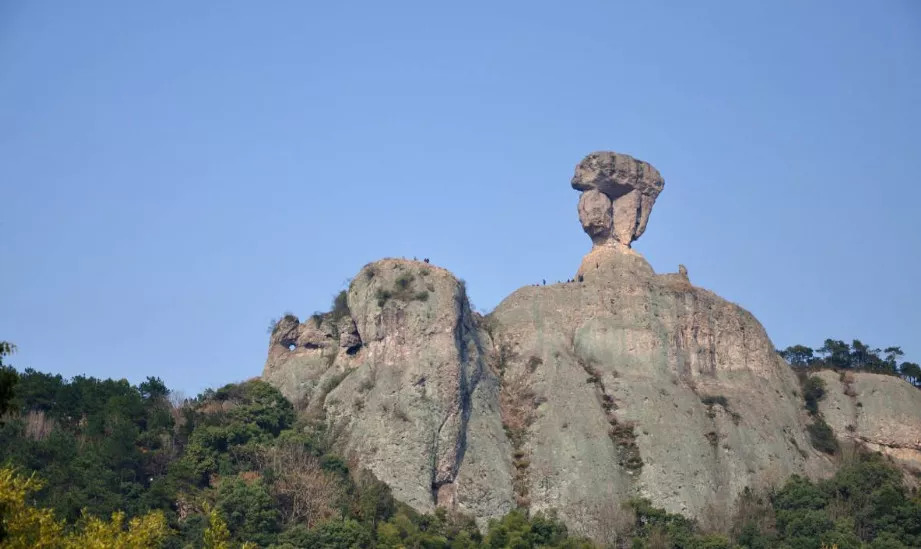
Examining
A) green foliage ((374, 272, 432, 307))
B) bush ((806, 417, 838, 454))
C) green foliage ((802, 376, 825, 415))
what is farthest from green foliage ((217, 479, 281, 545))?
green foliage ((802, 376, 825, 415))

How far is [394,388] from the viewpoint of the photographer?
95.0 metres

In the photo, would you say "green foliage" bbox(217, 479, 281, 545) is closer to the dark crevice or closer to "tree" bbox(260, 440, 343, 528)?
"tree" bbox(260, 440, 343, 528)

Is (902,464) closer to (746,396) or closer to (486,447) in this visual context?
(746,396)

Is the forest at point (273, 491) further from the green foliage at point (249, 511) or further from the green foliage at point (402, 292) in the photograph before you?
the green foliage at point (402, 292)

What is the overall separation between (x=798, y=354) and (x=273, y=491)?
45541mm

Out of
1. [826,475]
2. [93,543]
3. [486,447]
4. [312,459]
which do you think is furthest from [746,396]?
[93,543]

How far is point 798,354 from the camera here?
118 meters

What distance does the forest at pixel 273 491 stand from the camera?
8381 cm

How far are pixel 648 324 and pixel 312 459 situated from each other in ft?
79.4

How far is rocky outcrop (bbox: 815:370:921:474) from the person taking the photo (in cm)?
10469

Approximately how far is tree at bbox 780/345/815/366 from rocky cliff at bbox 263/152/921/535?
31.1 feet

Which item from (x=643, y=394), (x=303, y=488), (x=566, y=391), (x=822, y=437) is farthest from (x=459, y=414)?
(x=822, y=437)

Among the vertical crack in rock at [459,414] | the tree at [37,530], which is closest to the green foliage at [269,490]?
the vertical crack in rock at [459,414]

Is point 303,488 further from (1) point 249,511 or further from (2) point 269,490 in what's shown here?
(1) point 249,511
